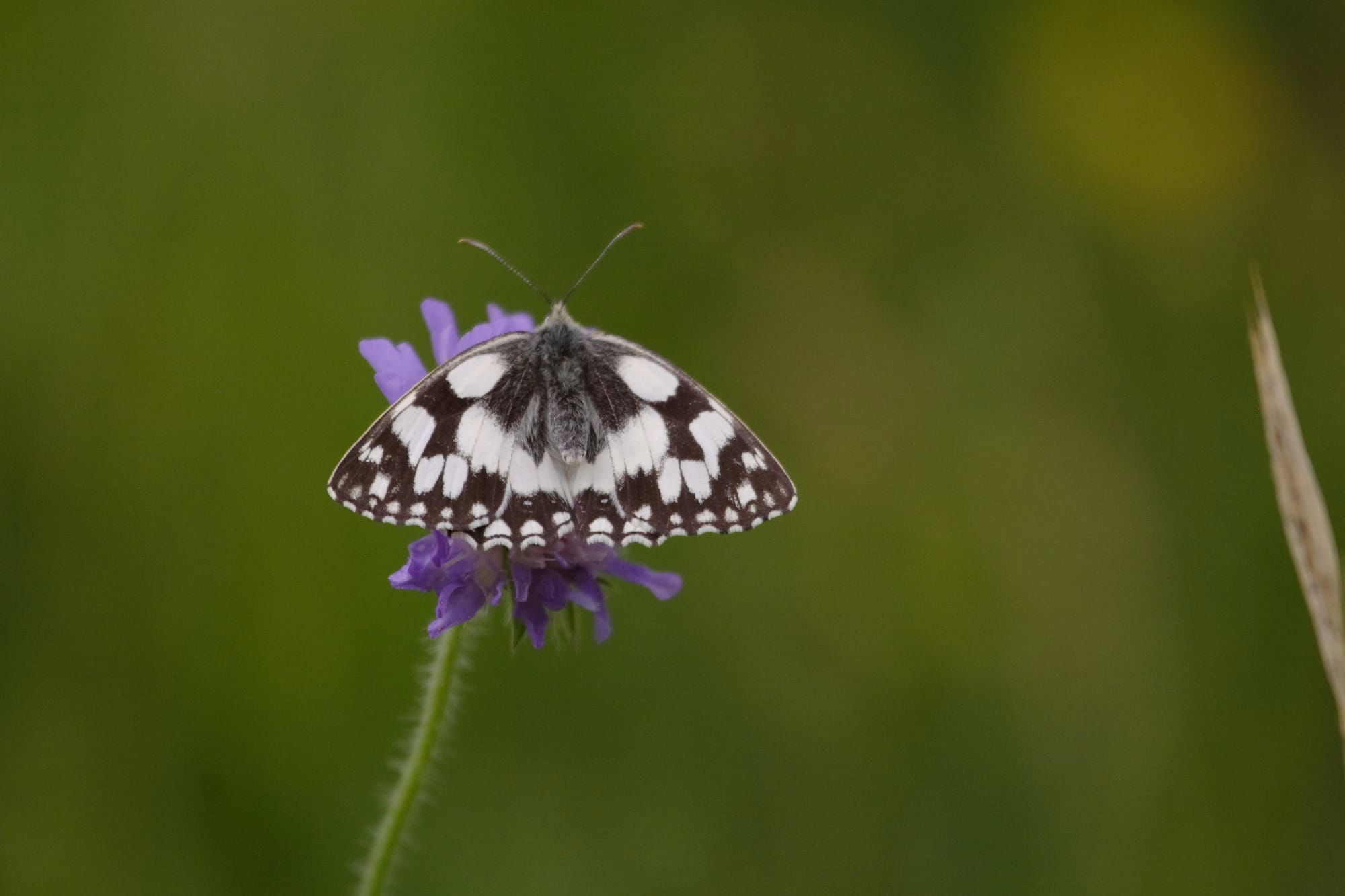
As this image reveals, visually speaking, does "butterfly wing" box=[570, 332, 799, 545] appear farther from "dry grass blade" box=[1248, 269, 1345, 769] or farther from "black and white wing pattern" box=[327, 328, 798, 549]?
"dry grass blade" box=[1248, 269, 1345, 769]

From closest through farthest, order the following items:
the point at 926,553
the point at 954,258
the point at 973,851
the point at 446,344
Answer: the point at 446,344
the point at 973,851
the point at 926,553
the point at 954,258

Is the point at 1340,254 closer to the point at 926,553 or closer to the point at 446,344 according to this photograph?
the point at 926,553

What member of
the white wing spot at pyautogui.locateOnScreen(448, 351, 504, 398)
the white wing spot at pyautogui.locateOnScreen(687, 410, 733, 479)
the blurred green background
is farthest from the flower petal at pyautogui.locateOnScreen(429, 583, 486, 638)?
the blurred green background

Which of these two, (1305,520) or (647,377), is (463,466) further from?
(1305,520)

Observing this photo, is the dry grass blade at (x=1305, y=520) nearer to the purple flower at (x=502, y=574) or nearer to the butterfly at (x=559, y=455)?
the butterfly at (x=559, y=455)

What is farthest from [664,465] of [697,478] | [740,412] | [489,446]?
[740,412]

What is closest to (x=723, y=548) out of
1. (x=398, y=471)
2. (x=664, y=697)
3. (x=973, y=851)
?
(x=664, y=697)
